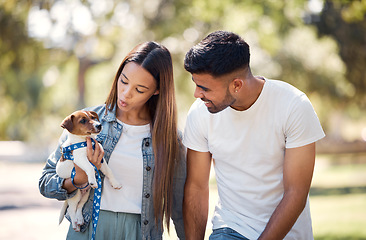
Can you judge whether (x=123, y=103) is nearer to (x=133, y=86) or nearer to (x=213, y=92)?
(x=133, y=86)

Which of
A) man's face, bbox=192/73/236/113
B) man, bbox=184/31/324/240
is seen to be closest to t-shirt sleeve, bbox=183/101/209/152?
man, bbox=184/31/324/240

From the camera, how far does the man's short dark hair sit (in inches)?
142

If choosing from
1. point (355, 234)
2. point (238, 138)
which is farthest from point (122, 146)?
point (355, 234)

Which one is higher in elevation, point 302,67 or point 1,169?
point 302,67

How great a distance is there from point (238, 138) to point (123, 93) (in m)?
0.96

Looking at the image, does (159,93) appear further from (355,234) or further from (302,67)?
(302,67)

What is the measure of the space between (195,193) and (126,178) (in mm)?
604

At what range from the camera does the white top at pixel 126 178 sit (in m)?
3.79

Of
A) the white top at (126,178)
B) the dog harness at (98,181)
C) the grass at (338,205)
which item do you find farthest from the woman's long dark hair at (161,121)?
the grass at (338,205)

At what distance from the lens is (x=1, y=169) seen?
23.6 meters

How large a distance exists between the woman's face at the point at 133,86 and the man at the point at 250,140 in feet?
1.26

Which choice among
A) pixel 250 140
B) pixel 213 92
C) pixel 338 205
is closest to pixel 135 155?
pixel 213 92

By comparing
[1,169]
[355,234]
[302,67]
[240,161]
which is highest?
[302,67]

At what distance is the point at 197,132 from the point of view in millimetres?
3998
